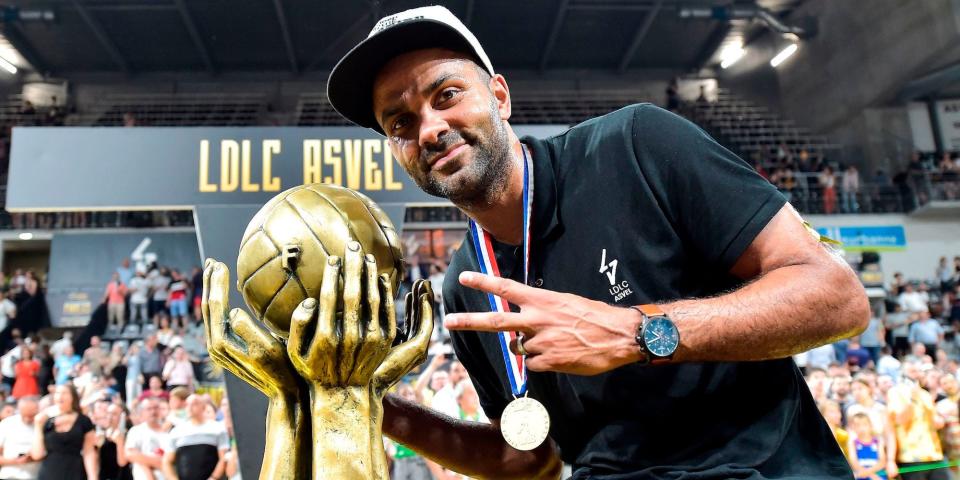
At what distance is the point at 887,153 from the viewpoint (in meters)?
20.0

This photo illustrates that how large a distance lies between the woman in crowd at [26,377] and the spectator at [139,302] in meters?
3.53

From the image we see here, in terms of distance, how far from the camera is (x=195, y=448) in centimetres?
645

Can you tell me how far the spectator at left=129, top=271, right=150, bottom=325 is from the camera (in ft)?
47.3

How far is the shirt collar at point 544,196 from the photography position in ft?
5.57

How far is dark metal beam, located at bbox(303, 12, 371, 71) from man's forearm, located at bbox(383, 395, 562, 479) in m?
18.5

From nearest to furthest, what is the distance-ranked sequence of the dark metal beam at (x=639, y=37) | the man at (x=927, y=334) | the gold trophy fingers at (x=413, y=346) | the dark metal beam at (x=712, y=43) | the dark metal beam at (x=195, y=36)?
1. the gold trophy fingers at (x=413, y=346)
2. the man at (x=927, y=334)
3. the dark metal beam at (x=195, y=36)
4. the dark metal beam at (x=639, y=37)
5. the dark metal beam at (x=712, y=43)

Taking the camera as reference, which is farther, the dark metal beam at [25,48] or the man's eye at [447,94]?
the dark metal beam at [25,48]

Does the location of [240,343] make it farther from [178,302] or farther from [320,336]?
[178,302]

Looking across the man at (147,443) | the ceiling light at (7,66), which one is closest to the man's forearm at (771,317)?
the man at (147,443)

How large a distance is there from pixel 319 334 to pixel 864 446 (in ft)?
24.1

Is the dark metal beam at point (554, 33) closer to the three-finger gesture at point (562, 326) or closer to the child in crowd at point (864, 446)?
the child in crowd at point (864, 446)

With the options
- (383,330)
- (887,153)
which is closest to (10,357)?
(383,330)

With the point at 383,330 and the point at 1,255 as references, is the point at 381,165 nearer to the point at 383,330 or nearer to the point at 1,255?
the point at 383,330

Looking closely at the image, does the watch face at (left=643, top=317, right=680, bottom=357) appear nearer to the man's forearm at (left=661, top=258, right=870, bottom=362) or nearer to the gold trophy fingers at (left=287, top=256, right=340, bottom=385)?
the man's forearm at (left=661, top=258, right=870, bottom=362)
